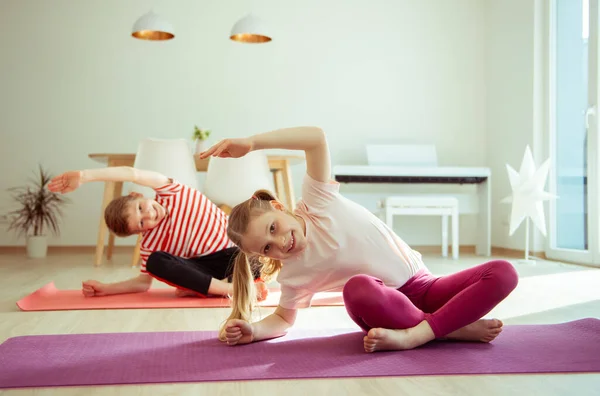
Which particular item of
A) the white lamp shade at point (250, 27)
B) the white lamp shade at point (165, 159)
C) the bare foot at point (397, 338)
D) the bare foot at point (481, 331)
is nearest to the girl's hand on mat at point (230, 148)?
the bare foot at point (397, 338)

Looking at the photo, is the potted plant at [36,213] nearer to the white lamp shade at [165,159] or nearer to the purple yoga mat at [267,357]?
the white lamp shade at [165,159]

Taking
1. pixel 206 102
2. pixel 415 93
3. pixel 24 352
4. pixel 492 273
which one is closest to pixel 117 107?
pixel 206 102

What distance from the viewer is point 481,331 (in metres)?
1.82

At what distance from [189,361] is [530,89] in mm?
4466

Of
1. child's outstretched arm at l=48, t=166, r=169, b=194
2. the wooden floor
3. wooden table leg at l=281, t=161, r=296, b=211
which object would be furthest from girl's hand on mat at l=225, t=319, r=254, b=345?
wooden table leg at l=281, t=161, r=296, b=211

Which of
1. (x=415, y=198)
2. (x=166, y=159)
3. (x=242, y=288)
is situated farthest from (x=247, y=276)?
(x=415, y=198)

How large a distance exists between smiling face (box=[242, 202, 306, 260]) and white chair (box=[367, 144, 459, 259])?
11.8 ft

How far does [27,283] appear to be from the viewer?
3.55 m

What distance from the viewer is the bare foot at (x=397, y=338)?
170 cm

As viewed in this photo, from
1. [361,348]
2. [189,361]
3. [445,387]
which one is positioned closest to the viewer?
[445,387]

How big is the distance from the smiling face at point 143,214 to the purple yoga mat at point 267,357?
0.81 meters

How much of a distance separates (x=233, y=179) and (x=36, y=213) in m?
1.86

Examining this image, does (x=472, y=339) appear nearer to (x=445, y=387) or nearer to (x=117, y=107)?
(x=445, y=387)

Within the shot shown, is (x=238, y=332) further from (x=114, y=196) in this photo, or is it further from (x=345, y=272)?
(x=114, y=196)
